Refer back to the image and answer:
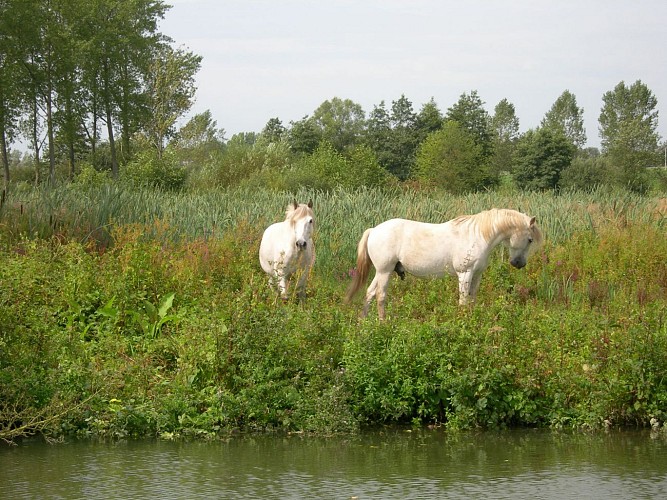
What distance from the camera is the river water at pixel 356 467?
6359 mm

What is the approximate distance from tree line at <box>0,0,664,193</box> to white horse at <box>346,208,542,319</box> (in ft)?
54.6

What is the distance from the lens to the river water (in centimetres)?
636

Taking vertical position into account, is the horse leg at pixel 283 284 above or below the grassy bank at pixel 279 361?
above

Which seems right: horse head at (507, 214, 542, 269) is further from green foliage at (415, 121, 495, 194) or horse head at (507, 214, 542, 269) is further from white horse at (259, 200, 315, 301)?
green foliage at (415, 121, 495, 194)

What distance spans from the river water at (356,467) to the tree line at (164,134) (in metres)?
21.6

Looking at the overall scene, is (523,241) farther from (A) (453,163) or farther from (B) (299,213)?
(A) (453,163)

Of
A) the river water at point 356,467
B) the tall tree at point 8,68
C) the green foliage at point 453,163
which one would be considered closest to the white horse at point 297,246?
the river water at point 356,467

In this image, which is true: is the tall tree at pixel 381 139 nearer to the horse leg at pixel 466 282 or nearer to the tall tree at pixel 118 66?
the tall tree at pixel 118 66

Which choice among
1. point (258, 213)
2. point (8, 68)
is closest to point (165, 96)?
point (8, 68)

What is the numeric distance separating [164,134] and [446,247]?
5687 cm

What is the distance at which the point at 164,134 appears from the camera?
67.0 metres

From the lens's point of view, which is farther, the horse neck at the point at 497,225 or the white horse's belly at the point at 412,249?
the white horse's belly at the point at 412,249

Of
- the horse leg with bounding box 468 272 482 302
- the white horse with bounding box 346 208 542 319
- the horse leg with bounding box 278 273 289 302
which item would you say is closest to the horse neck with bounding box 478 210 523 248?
the white horse with bounding box 346 208 542 319

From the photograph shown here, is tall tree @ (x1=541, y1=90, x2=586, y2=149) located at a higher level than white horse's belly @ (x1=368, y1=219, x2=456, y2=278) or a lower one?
higher
